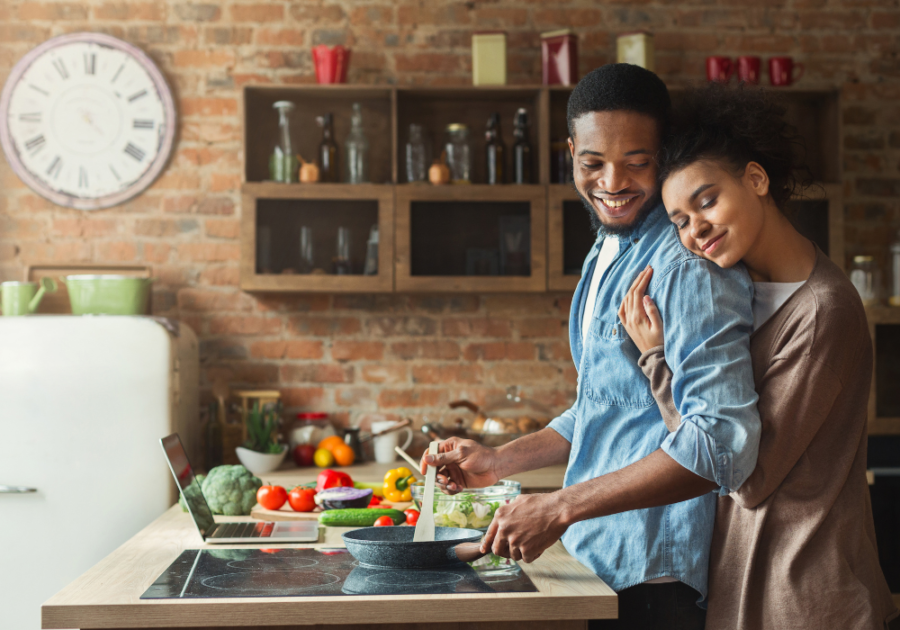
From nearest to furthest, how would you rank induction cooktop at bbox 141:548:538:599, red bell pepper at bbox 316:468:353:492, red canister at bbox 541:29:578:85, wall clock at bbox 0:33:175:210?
induction cooktop at bbox 141:548:538:599
red bell pepper at bbox 316:468:353:492
red canister at bbox 541:29:578:85
wall clock at bbox 0:33:175:210

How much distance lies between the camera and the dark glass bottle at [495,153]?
2.96m

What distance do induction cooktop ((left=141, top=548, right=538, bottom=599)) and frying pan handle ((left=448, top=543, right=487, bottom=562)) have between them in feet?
0.11

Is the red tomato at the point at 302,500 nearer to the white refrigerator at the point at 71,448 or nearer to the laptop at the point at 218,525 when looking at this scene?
the laptop at the point at 218,525

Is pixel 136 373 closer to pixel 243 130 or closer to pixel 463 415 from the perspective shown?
pixel 243 130

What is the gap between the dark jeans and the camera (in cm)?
129

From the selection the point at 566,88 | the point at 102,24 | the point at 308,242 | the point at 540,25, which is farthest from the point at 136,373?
the point at 540,25

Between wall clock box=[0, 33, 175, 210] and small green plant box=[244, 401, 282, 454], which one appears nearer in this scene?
small green plant box=[244, 401, 282, 454]

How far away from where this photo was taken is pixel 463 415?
320 centimetres

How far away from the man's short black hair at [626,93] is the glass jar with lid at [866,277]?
2.11 meters

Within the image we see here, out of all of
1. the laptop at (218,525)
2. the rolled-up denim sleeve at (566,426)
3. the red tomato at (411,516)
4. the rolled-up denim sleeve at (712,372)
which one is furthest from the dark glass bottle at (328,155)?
the rolled-up denim sleeve at (712,372)

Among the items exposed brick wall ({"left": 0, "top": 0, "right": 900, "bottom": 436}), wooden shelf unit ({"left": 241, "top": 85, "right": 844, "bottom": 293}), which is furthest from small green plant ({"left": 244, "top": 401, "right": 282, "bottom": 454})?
wooden shelf unit ({"left": 241, "top": 85, "right": 844, "bottom": 293})

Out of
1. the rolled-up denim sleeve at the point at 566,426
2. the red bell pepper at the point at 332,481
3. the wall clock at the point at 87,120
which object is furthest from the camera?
the wall clock at the point at 87,120

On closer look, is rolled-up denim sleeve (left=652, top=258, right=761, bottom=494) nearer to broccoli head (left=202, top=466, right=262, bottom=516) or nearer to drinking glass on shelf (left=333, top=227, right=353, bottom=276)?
broccoli head (left=202, top=466, right=262, bottom=516)

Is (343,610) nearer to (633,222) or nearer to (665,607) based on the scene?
(665,607)
